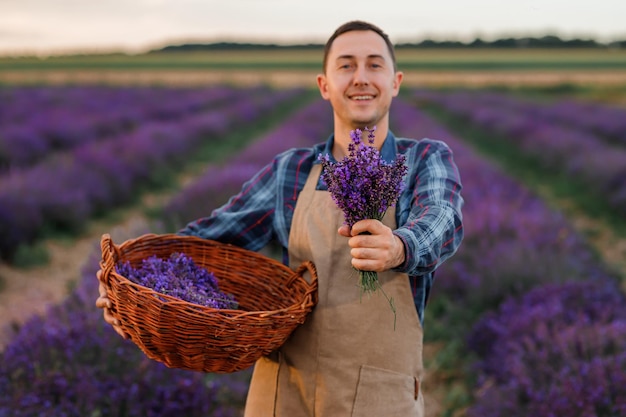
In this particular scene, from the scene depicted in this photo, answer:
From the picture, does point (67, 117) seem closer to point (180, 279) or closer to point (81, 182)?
point (81, 182)

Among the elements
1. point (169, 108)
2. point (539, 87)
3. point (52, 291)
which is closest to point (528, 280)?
point (52, 291)

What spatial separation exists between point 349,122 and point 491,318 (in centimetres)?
228

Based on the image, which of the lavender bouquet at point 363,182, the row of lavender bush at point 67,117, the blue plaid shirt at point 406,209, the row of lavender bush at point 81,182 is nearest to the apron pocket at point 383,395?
the blue plaid shirt at point 406,209

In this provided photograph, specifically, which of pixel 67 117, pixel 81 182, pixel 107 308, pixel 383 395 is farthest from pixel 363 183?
pixel 67 117

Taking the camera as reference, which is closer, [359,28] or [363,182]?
[363,182]

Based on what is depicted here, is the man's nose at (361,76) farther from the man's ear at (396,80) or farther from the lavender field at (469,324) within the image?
the lavender field at (469,324)

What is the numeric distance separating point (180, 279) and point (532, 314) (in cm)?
222

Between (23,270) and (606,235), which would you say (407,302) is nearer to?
(23,270)

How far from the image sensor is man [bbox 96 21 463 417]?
1678 millimetres

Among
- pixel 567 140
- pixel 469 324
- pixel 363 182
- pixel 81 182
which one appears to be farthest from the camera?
pixel 567 140

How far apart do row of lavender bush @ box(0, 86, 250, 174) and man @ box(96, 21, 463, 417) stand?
696 centimetres

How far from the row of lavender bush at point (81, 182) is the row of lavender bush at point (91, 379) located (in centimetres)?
320

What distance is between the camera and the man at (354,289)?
168 cm

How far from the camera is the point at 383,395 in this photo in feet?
5.51
